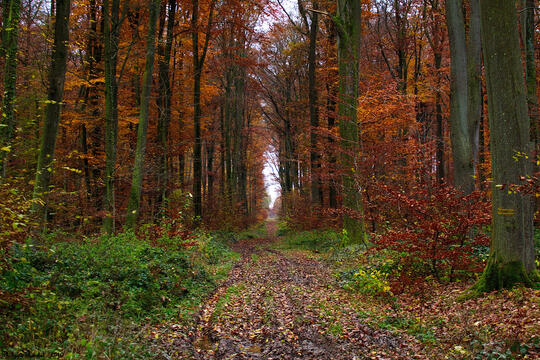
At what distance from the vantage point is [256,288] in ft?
28.6

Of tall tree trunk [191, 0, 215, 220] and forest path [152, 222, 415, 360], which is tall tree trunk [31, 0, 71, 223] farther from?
tall tree trunk [191, 0, 215, 220]

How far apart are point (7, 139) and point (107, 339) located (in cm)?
491

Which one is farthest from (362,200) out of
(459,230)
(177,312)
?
(177,312)

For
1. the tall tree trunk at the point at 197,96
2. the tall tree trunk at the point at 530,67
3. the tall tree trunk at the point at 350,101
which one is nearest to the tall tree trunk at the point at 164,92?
the tall tree trunk at the point at 197,96

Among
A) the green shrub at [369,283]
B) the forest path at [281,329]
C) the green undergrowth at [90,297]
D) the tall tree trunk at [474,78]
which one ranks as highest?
the tall tree trunk at [474,78]

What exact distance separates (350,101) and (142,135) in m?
7.54

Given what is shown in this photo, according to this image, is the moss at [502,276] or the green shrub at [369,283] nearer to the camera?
the moss at [502,276]

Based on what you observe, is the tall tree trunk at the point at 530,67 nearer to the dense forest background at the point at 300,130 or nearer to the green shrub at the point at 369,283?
the dense forest background at the point at 300,130

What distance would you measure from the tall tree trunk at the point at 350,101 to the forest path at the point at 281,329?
14.9 ft

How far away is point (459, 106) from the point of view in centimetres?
1127

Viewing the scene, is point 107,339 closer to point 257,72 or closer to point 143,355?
point 143,355

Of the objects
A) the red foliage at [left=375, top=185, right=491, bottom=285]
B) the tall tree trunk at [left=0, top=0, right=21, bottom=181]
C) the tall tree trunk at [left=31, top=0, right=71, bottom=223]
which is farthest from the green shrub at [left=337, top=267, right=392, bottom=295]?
the tall tree trunk at [left=0, top=0, right=21, bottom=181]

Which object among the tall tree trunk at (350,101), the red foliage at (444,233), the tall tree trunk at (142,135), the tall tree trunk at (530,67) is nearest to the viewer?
the red foliage at (444,233)

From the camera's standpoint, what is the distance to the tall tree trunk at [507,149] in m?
5.70
